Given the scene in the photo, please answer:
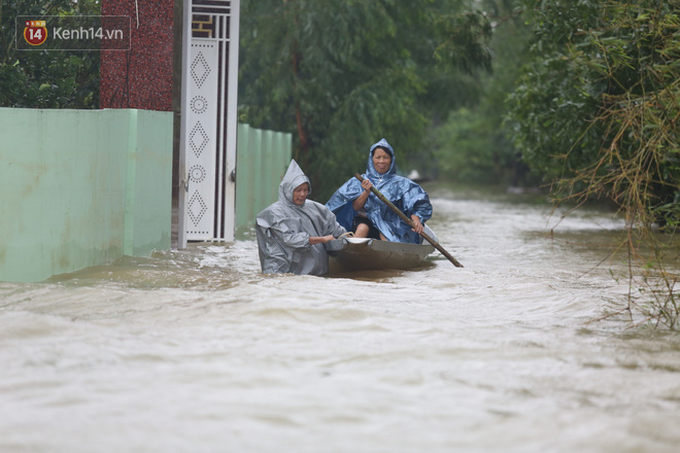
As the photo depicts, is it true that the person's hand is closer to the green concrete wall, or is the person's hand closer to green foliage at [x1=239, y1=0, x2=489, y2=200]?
the green concrete wall

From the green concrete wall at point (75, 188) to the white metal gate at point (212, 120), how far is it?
185 cm

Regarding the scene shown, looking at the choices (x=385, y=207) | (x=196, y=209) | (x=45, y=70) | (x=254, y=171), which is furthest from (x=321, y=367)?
(x=254, y=171)

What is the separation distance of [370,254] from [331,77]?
1403 cm

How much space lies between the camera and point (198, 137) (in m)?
13.2

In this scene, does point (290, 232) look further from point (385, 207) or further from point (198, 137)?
point (198, 137)

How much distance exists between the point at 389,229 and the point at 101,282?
14.0 feet

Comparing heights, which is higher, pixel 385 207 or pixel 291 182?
pixel 291 182

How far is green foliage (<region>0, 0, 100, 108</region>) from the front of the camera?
35.1 ft

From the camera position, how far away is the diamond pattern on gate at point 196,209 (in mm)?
13328

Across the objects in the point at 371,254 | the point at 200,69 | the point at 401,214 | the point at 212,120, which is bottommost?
the point at 371,254

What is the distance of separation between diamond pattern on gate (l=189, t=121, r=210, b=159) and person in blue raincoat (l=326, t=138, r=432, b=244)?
92.6 inches

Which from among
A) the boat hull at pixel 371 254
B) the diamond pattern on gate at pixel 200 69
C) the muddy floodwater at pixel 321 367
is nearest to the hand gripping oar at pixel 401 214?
the boat hull at pixel 371 254

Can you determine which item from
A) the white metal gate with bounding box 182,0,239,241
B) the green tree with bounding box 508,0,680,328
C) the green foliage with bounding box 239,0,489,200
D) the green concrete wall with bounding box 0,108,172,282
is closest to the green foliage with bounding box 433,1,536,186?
the green foliage with bounding box 239,0,489,200

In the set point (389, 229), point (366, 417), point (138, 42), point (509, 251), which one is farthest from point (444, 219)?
point (366, 417)
